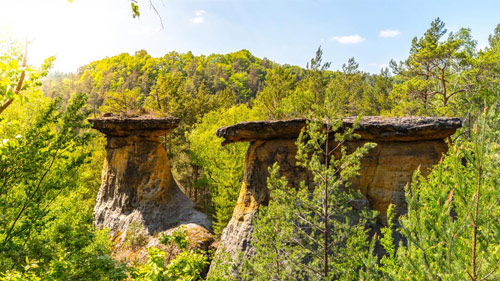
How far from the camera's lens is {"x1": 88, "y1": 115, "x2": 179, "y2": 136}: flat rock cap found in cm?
1661

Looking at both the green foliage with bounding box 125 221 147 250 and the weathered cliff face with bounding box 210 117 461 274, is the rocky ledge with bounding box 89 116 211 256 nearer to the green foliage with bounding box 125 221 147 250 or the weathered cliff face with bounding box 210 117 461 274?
the green foliage with bounding box 125 221 147 250

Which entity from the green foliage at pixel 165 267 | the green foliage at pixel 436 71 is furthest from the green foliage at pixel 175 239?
the green foliage at pixel 436 71

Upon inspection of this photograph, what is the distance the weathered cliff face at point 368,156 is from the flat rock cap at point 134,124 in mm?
6402

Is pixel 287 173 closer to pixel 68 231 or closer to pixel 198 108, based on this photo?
pixel 68 231

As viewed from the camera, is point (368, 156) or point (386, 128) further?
point (368, 156)

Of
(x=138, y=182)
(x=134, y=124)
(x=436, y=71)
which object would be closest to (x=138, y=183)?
(x=138, y=182)

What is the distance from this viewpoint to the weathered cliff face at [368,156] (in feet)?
32.0

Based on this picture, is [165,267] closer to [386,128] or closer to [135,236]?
[386,128]

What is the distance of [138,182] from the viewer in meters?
17.3

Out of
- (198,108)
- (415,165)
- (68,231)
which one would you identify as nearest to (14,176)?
(68,231)

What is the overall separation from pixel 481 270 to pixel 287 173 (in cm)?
Result: 785

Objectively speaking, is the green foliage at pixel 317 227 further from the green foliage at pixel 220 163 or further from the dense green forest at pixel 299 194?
the green foliage at pixel 220 163

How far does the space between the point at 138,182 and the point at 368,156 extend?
524 inches

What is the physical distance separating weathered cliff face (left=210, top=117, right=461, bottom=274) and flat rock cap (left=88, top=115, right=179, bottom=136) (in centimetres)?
640
